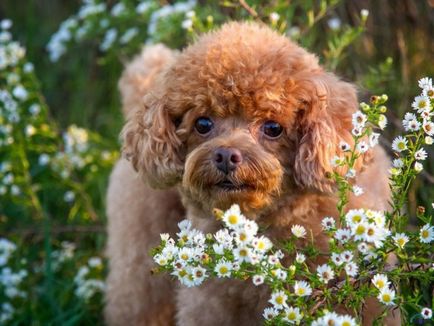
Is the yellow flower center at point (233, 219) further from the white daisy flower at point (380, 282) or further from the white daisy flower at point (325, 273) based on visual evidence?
the white daisy flower at point (380, 282)

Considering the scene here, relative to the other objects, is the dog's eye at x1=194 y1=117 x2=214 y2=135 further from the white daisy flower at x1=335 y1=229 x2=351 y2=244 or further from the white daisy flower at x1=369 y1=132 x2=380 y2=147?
the white daisy flower at x1=335 y1=229 x2=351 y2=244

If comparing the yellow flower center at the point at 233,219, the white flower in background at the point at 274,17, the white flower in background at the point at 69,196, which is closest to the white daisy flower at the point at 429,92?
the yellow flower center at the point at 233,219

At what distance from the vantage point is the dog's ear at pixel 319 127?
2.92 metres

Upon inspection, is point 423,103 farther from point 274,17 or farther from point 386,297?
point 274,17

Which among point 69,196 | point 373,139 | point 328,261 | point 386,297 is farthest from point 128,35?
point 386,297

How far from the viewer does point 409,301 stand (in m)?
2.40

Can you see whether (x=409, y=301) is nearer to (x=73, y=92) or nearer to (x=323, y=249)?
(x=323, y=249)

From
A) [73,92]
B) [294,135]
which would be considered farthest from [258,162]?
[73,92]

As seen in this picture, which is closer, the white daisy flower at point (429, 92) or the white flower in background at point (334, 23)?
the white daisy flower at point (429, 92)

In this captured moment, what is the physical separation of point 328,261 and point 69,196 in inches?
103

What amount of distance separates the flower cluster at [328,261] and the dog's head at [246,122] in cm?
35

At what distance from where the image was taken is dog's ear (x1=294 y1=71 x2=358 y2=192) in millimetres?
2924

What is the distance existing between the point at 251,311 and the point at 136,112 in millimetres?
920

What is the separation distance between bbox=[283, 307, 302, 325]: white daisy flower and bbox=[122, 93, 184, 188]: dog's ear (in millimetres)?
945
